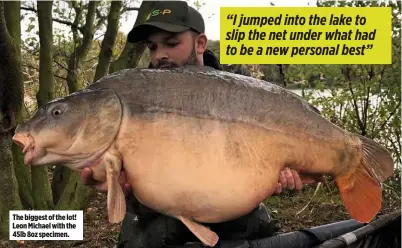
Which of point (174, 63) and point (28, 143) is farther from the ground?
point (174, 63)

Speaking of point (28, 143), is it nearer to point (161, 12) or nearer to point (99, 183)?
point (99, 183)

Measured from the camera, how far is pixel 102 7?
3738 millimetres

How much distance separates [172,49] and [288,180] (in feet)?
1.45

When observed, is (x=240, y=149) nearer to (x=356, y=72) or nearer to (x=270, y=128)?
(x=270, y=128)

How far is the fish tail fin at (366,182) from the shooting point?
1.11 metres

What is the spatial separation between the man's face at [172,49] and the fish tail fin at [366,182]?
A: 1.50ft

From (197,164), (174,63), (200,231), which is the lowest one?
(200,231)

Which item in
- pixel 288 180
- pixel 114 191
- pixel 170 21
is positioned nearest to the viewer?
pixel 114 191

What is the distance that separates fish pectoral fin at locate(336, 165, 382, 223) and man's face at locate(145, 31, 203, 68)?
0.47 m

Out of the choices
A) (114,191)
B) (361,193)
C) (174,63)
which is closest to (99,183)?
(114,191)

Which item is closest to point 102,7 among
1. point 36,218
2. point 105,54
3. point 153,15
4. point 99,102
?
point 105,54

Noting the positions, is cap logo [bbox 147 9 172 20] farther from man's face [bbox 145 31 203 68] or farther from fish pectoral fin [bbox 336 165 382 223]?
fish pectoral fin [bbox 336 165 382 223]

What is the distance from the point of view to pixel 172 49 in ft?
4.25

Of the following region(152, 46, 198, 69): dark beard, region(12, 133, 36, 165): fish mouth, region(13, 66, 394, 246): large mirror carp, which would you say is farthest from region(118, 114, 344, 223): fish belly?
region(152, 46, 198, 69): dark beard
